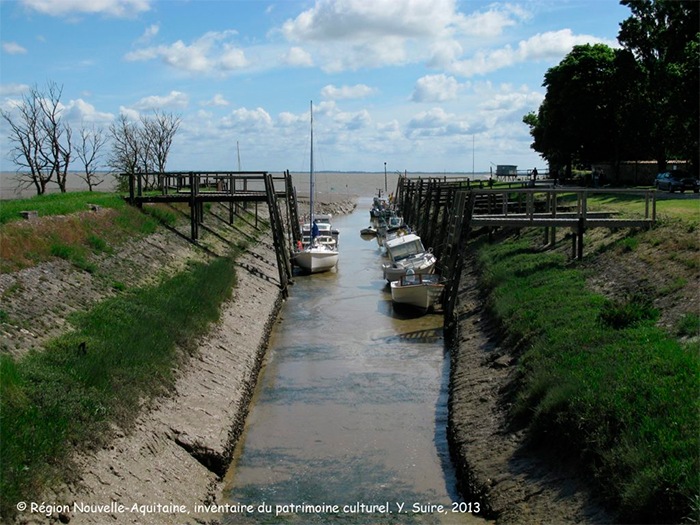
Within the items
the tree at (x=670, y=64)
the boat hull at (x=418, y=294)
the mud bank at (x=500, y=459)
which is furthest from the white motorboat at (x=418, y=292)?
the tree at (x=670, y=64)

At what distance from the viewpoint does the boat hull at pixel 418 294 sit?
30500 mm

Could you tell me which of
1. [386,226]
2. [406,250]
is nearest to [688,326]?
[406,250]

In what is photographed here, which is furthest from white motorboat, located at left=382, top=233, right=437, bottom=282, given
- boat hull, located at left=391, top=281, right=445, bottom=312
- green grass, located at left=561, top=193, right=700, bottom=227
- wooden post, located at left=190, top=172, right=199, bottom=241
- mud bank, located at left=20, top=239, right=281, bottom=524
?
mud bank, located at left=20, top=239, right=281, bottom=524

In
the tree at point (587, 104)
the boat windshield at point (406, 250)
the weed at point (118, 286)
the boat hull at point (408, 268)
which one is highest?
the tree at point (587, 104)

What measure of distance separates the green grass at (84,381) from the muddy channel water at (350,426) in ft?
8.03

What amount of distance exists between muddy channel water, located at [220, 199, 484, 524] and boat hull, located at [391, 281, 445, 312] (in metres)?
0.63

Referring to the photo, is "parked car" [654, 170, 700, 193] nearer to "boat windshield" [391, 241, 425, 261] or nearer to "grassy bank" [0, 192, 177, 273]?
"boat windshield" [391, 241, 425, 261]

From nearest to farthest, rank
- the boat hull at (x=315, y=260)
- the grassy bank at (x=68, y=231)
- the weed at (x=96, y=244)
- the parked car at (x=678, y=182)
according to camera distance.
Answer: the grassy bank at (x=68, y=231) → the weed at (x=96, y=244) → the boat hull at (x=315, y=260) → the parked car at (x=678, y=182)

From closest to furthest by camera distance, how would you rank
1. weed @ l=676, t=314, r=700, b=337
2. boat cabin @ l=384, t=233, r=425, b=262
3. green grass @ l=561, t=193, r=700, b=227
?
weed @ l=676, t=314, r=700, b=337 → green grass @ l=561, t=193, r=700, b=227 → boat cabin @ l=384, t=233, r=425, b=262

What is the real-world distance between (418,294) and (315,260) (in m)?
12.0

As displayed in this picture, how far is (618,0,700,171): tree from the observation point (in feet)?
125

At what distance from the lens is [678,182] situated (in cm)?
4212

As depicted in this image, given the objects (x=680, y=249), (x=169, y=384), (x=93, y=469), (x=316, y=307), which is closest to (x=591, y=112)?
(x=316, y=307)

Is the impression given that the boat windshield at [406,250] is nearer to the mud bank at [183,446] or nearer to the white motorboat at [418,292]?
the white motorboat at [418,292]
